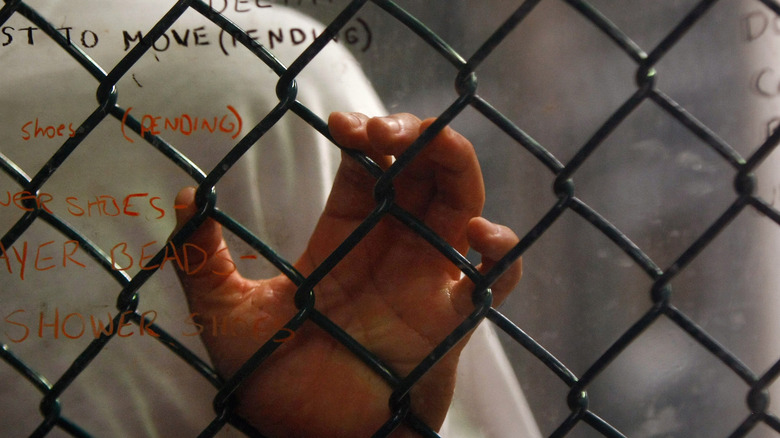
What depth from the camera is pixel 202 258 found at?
18.5 inches

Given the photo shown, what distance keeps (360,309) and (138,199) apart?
26 cm

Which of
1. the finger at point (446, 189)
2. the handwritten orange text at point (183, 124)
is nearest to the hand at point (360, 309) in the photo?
the finger at point (446, 189)

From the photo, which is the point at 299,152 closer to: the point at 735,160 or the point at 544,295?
the point at 544,295

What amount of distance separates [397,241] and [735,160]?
11.4 inches

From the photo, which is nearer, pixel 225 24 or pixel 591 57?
pixel 225 24

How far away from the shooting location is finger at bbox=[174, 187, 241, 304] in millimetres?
443

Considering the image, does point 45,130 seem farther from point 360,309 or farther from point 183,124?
point 360,309

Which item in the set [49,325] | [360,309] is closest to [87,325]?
[49,325]

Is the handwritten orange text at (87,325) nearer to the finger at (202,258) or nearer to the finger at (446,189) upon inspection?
the finger at (202,258)

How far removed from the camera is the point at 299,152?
0.71m

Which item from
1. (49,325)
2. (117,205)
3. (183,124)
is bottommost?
(49,325)

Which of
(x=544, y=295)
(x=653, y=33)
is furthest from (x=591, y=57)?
(x=544, y=295)

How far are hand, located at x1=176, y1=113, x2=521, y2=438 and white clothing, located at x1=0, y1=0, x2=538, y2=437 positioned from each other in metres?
0.06

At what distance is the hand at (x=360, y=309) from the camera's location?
49 centimetres
